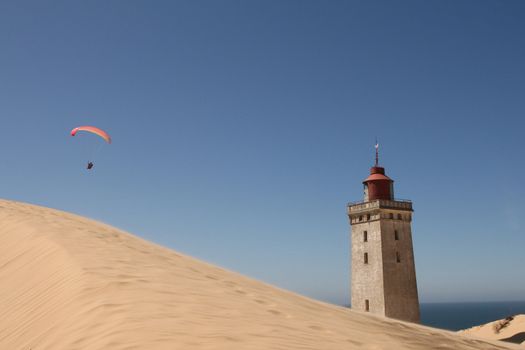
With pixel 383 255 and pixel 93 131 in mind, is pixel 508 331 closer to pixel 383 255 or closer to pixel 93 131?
pixel 383 255

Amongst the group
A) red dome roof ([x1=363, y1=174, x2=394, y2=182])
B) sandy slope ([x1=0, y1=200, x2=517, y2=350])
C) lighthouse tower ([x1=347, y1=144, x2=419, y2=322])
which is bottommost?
sandy slope ([x1=0, y1=200, x2=517, y2=350])

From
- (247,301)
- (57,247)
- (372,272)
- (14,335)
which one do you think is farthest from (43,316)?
(372,272)

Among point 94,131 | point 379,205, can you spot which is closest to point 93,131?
point 94,131

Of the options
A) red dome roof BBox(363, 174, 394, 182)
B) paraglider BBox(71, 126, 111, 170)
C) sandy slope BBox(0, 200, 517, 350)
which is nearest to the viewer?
sandy slope BBox(0, 200, 517, 350)

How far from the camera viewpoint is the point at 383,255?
31094mm

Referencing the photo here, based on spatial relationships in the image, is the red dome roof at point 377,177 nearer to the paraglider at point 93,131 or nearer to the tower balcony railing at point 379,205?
the tower balcony railing at point 379,205

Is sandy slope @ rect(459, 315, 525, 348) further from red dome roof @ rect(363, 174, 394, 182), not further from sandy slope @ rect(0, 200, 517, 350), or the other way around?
sandy slope @ rect(0, 200, 517, 350)

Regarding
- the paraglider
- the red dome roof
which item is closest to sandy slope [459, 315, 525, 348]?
the red dome roof

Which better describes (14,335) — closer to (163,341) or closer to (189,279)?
(189,279)

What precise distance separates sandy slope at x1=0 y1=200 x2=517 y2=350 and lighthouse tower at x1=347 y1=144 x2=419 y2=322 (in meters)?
24.9

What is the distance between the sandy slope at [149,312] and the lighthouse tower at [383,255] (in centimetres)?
2488

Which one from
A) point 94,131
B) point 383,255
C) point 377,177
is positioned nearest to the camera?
point 94,131

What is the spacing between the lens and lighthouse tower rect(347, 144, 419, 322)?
3075 centimetres

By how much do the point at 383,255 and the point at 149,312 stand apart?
1118 inches
